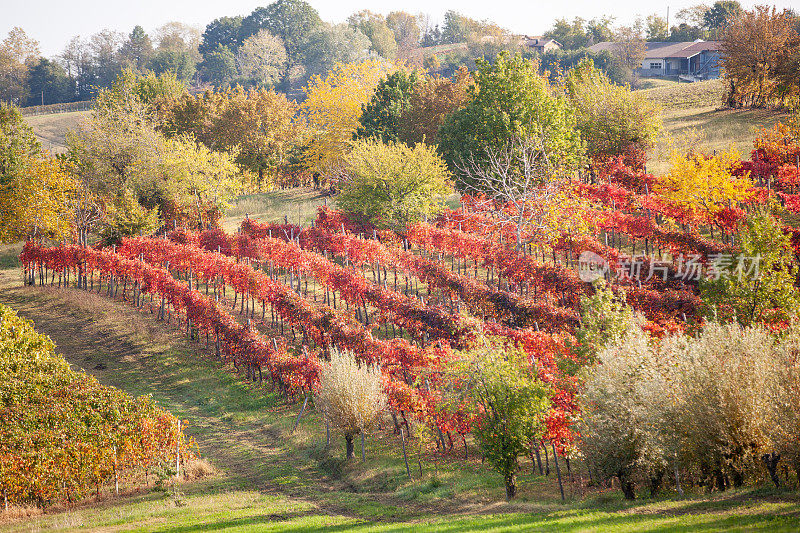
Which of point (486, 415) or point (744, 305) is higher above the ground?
point (744, 305)

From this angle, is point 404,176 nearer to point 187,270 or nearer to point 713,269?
point 187,270

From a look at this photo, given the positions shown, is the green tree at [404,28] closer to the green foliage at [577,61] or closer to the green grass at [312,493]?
the green foliage at [577,61]

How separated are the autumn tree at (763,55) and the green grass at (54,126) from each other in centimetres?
8255

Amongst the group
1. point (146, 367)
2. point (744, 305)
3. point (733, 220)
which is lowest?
point (146, 367)

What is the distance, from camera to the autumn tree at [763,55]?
62.9 m

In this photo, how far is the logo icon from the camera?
35.8 meters

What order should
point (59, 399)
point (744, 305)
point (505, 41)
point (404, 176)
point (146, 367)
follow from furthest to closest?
point (505, 41) < point (404, 176) < point (146, 367) < point (744, 305) < point (59, 399)

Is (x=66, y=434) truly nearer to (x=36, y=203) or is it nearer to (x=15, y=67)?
(x=36, y=203)

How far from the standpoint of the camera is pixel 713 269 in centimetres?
3325

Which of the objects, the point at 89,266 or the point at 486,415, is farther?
the point at 89,266

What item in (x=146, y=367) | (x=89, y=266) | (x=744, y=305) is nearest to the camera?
(x=744, y=305)

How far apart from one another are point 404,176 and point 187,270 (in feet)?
51.3

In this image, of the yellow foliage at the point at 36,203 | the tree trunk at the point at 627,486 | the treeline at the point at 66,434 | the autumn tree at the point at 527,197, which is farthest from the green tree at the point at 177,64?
the tree trunk at the point at 627,486

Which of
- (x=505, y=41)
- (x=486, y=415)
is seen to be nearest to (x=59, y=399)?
(x=486, y=415)
